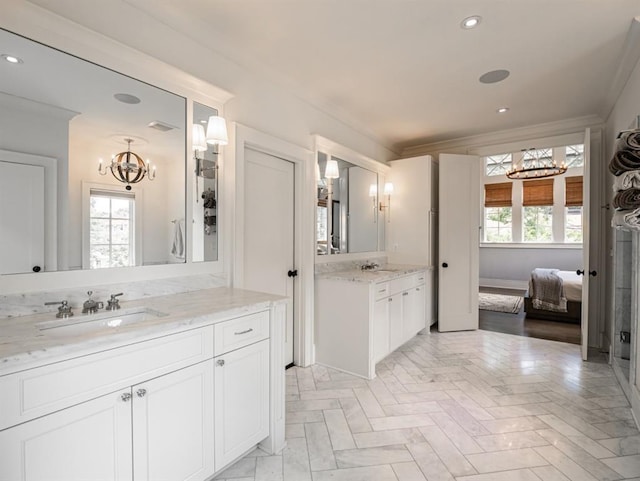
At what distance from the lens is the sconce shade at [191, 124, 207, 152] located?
84.4 inches

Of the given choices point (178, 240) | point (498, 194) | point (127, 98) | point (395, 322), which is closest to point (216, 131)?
point (127, 98)

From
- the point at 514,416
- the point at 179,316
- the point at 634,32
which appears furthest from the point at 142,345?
the point at 634,32

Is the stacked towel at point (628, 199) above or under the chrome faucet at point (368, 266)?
above

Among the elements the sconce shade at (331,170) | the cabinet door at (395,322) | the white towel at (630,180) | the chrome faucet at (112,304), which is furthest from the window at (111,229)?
the white towel at (630,180)

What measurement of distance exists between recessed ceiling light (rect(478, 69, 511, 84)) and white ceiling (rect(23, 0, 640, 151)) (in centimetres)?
7

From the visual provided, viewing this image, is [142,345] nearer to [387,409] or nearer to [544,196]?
[387,409]

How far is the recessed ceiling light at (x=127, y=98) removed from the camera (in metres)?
1.80

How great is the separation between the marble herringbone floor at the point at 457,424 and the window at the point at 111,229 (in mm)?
1370

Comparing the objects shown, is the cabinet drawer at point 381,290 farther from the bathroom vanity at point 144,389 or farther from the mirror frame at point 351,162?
the bathroom vanity at point 144,389

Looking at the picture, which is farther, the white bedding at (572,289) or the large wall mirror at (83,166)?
the white bedding at (572,289)

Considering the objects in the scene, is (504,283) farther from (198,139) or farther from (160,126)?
(160,126)

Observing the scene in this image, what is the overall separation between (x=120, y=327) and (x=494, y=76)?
Result: 347cm

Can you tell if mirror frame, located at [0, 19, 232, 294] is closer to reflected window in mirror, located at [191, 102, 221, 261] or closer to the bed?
reflected window in mirror, located at [191, 102, 221, 261]

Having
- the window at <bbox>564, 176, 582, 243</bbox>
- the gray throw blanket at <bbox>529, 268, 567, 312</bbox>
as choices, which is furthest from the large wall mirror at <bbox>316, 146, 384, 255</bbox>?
the window at <bbox>564, 176, 582, 243</bbox>
